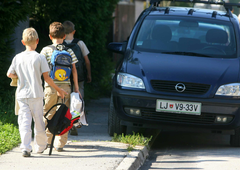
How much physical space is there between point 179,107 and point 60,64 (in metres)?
1.63

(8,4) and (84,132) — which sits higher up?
(8,4)

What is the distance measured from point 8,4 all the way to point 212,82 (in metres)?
3.20

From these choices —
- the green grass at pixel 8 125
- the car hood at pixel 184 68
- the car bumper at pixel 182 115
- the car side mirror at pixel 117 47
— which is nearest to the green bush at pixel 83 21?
the green grass at pixel 8 125

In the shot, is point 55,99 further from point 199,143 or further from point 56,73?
point 199,143

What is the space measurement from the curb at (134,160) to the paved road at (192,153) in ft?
0.25

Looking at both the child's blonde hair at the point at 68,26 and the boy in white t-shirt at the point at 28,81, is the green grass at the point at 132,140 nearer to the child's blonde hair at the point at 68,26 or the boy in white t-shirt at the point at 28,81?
the boy in white t-shirt at the point at 28,81

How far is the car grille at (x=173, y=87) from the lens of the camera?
16.9 feet

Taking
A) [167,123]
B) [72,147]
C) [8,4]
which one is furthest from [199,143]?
[8,4]

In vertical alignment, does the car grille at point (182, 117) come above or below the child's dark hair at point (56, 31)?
below

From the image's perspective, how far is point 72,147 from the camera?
5023mm

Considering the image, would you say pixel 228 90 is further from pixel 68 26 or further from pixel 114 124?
pixel 68 26

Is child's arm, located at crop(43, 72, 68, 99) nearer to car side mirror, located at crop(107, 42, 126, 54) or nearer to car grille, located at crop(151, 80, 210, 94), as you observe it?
car grille, located at crop(151, 80, 210, 94)

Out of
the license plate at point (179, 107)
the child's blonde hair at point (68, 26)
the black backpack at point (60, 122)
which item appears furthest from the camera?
the child's blonde hair at point (68, 26)

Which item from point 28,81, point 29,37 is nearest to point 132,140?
point 28,81
